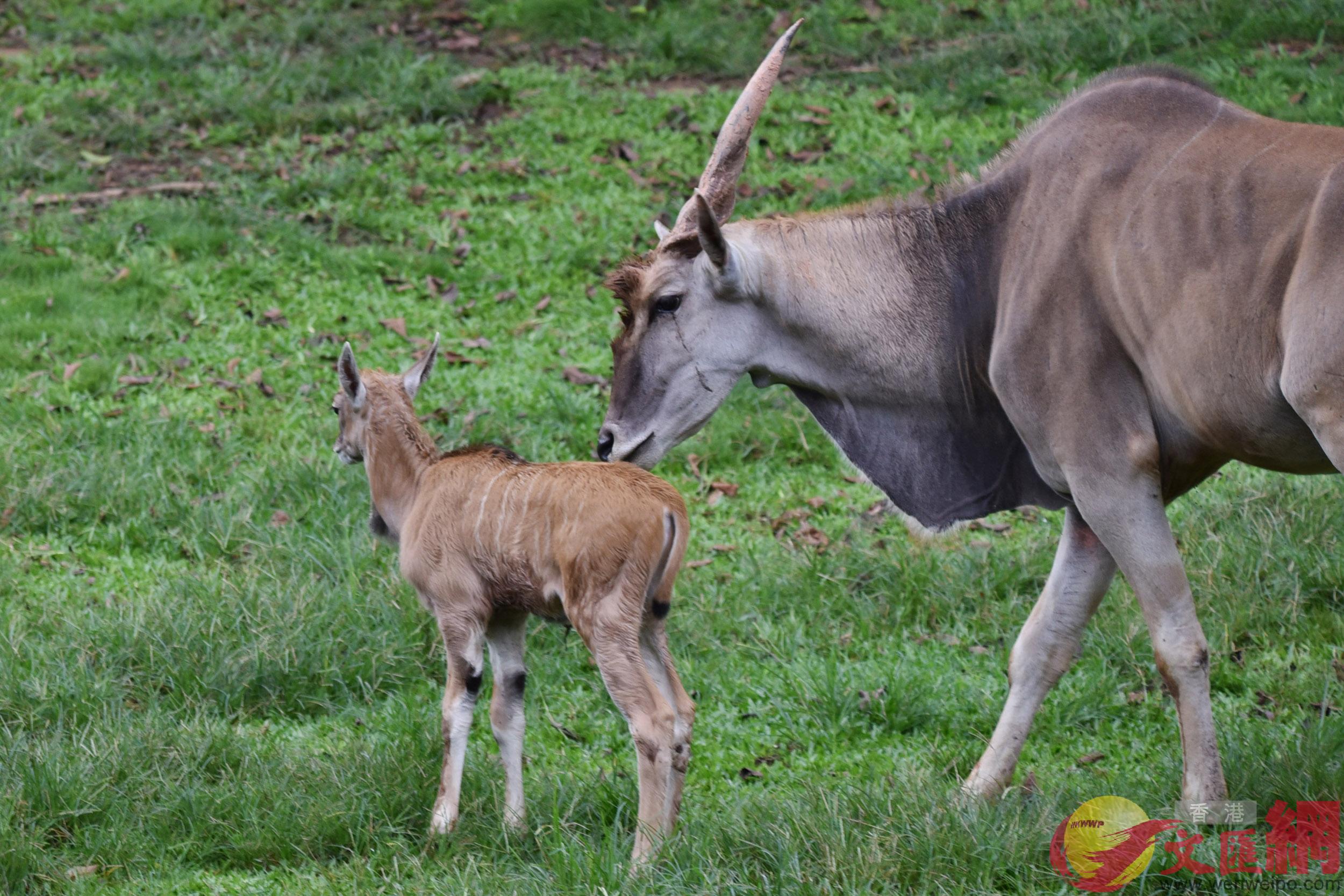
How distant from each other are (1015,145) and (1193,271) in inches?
43.0

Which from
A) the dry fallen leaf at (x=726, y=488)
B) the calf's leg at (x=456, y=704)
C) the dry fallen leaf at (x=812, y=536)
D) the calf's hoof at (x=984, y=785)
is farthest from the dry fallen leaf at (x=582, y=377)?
the calf's hoof at (x=984, y=785)

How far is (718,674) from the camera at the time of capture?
581 centimetres

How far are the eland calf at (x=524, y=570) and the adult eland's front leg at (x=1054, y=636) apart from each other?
1073mm

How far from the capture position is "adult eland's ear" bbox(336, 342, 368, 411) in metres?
5.13

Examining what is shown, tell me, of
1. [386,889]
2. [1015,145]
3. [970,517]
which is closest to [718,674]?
[970,517]

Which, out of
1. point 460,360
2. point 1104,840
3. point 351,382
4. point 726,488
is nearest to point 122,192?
point 460,360

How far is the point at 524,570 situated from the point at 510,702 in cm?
46

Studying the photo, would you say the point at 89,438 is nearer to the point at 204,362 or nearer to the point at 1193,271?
the point at 204,362

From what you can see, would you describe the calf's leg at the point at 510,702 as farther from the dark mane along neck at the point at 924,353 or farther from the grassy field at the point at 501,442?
the dark mane along neck at the point at 924,353

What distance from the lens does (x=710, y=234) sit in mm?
4809

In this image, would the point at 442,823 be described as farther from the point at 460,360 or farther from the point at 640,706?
the point at 460,360

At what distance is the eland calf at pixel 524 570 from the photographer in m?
4.45

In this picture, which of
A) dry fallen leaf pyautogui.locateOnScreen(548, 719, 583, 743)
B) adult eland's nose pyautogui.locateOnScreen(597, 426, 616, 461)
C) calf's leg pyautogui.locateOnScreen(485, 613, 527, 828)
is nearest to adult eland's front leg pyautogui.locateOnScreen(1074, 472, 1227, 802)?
adult eland's nose pyautogui.locateOnScreen(597, 426, 616, 461)

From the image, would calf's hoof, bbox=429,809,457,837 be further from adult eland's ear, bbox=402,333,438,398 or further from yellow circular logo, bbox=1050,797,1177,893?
yellow circular logo, bbox=1050,797,1177,893
